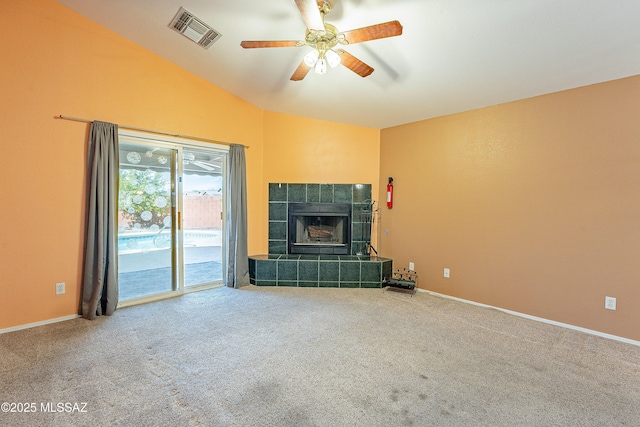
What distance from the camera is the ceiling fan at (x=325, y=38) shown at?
6.30 feet

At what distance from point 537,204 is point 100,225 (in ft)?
15.9

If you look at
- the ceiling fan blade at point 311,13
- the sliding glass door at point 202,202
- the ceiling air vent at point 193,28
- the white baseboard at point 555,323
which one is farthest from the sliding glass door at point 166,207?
the white baseboard at point 555,323

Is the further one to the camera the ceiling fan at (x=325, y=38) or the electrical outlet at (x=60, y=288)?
the electrical outlet at (x=60, y=288)

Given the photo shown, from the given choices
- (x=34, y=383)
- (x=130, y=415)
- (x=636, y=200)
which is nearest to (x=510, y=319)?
(x=636, y=200)

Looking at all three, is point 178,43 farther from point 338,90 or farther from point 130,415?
point 130,415

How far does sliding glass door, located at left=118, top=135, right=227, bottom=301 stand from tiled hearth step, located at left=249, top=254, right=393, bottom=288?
754mm

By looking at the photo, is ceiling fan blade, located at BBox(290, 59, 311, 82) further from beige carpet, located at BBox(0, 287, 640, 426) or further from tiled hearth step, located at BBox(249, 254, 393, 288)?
tiled hearth step, located at BBox(249, 254, 393, 288)

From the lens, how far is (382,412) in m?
1.78

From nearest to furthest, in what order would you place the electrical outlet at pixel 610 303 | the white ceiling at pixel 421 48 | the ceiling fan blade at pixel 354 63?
the white ceiling at pixel 421 48 < the ceiling fan blade at pixel 354 63 < the electrical outlet at pixel 610 303

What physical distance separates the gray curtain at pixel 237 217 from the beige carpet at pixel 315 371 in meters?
0.95

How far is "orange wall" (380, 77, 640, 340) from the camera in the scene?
2.83 m

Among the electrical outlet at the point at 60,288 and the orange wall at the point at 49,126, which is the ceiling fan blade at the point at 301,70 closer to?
the orange wall at the point at 49,126

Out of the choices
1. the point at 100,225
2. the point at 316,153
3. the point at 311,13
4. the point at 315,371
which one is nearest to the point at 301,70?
the point at 311,13

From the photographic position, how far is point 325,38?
2244 millimetres
